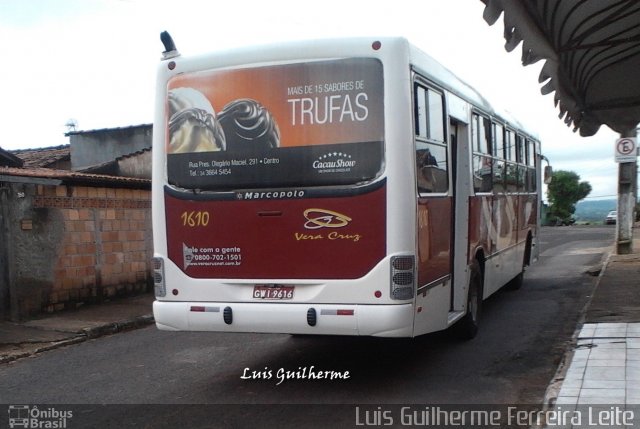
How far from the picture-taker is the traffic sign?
1567cm

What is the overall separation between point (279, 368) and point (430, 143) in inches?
114

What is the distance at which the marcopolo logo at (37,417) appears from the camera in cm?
539

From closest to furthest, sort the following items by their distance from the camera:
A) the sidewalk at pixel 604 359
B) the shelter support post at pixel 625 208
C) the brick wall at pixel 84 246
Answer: the sidewalk at pixel 604 359
the brick wall at pixel 84 246
the shelter support post at pixel 625 208

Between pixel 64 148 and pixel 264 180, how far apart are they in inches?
808

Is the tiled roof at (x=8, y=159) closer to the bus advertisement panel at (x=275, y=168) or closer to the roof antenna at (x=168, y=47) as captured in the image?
the roof antenna at (x=168, y=47)

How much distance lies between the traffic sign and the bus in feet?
35.6

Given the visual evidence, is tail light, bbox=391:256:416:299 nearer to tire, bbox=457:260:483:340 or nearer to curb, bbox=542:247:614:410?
curb, bbox=542:247:614:410

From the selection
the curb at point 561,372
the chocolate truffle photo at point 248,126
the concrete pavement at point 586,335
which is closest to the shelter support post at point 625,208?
the concrete pavement at point 586,335

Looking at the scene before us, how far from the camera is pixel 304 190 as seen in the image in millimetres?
5762

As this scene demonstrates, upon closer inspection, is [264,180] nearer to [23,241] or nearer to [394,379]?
[394,379]

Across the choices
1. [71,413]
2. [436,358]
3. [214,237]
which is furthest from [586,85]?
[71,413]

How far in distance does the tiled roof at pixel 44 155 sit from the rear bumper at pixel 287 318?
45.6ft

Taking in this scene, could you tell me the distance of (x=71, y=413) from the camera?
5.66 m

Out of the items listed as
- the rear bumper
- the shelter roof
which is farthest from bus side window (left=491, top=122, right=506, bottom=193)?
the rear bumper
